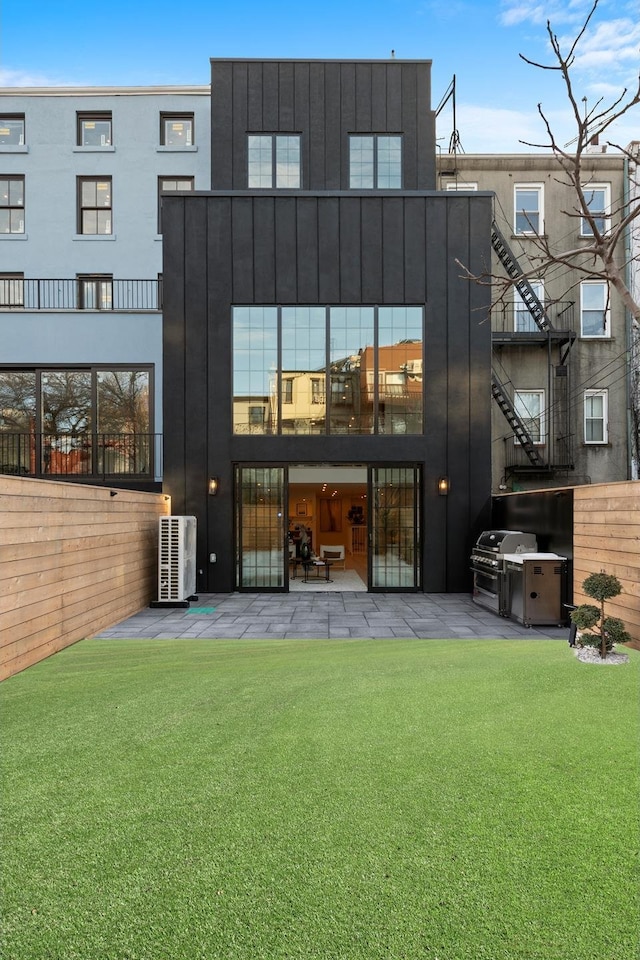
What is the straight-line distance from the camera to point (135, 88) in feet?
44.8

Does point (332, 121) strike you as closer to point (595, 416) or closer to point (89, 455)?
point (89, 455)

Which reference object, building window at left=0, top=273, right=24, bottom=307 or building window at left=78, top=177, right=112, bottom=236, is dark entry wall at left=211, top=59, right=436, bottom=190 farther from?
building window at left=0, top=273, right=24, bottom=307

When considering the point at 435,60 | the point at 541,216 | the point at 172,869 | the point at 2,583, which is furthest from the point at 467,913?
the point at 541,216

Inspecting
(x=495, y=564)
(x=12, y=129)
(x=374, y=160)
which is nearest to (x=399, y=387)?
(x=495, y=564)

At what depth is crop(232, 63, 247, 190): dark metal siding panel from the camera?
1173 centimetres

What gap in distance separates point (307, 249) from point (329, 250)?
0.44m

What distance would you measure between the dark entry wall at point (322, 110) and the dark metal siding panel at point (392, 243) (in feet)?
6.00

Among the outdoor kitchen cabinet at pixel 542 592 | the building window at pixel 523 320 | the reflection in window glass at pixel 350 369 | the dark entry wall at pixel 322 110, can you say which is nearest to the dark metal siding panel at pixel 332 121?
the dark entry wall at pixel 322 110

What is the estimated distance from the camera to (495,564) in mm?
8367

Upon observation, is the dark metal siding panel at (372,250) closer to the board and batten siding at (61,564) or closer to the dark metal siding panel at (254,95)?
the dark metal siding panel at (254,95)

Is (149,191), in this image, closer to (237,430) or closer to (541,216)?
(237,430)

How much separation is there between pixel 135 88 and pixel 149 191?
263 cm

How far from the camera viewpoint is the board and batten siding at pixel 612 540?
5.57m

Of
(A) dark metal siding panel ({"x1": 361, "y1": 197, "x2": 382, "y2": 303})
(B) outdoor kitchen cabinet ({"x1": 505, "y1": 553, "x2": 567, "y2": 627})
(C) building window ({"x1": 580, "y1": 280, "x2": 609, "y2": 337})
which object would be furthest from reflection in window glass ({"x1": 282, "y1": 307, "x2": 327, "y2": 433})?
(C) building window ({"x1": 580, "y1": 280, "x2": 609, "y2": 337})
